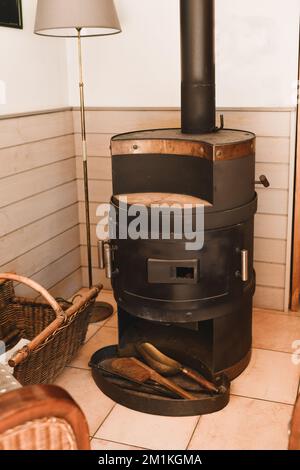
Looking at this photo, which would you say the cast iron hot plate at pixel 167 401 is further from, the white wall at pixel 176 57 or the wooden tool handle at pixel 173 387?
the white wall at pixel 176 57

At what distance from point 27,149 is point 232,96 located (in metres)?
1.05

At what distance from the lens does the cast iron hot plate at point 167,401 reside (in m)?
2.12

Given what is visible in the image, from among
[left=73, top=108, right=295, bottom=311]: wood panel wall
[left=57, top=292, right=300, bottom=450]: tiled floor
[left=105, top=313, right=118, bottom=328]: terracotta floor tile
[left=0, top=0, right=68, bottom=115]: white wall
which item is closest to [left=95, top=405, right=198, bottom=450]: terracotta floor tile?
[left=57, top=292, right=300, bottom=450]: tiled floor

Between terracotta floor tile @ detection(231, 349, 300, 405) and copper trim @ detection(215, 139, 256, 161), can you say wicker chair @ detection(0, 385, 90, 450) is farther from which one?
terracotta floor tile @ detection(231, 349, 300, 405)

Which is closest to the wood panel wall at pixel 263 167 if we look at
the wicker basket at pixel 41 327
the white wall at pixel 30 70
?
the white wall at pixel 30 70

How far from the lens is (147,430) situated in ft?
6.74

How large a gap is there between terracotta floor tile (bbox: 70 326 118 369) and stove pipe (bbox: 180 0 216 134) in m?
1.10

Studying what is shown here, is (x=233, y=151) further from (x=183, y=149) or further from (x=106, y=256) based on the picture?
(x=106, y=256)

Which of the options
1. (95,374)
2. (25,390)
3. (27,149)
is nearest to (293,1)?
(27,149)

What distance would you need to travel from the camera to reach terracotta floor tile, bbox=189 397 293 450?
1963mm

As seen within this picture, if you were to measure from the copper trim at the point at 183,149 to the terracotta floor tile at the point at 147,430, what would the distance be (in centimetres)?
99

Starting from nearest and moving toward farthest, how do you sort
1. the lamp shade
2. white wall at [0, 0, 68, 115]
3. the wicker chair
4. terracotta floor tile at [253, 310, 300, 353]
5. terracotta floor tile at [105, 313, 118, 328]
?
1. the wicker chair
2. the lamp shade
3. white wall at [0, 0, 68, 115]
4. terracotta floor tile at [253, 310, 300, 353]
5. terracotta floor tile at [105, 313, 118, 328]

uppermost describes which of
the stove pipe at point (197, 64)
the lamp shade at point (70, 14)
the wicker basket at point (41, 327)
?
the lamp shade at point (70, 14)

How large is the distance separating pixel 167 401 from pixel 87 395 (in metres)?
0.37
